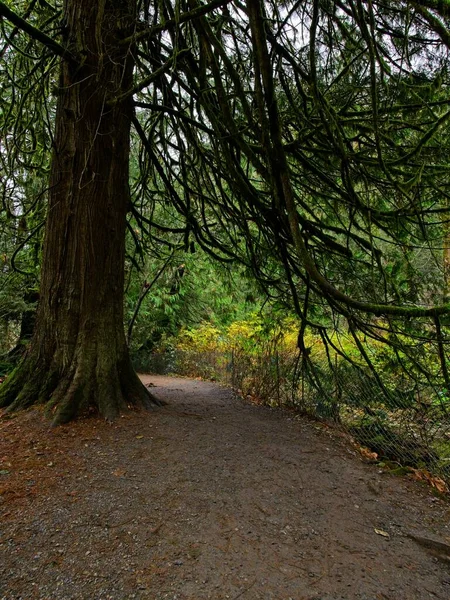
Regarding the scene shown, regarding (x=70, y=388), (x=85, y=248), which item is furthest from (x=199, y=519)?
(x=85, y=248)

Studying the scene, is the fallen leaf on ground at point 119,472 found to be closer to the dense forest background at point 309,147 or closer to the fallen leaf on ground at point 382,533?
the dense forest background at point 309,147

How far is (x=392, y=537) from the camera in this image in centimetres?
227

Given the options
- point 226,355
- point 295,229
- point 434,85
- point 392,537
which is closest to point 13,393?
point 295,229

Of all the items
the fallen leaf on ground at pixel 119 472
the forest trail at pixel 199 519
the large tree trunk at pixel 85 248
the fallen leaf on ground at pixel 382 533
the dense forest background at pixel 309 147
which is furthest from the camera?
the large tree trunk at pixel 85 248

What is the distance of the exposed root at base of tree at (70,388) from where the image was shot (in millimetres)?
3422

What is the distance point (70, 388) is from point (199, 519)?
1879 millimetres

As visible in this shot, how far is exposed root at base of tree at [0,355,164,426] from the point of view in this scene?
342 centimetres

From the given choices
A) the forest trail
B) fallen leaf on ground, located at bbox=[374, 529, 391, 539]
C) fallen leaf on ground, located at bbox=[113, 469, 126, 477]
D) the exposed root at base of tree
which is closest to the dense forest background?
the exposed root at base of tree

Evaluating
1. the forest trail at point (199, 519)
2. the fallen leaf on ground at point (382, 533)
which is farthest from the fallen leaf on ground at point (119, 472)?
the fallen leaf on ground at point (382, 533)

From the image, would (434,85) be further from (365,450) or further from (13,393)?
(13,393)

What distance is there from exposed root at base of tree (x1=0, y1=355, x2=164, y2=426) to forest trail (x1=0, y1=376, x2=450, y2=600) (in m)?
0.16

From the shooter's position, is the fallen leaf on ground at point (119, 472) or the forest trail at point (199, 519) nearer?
the forest trail at point (199, 519)

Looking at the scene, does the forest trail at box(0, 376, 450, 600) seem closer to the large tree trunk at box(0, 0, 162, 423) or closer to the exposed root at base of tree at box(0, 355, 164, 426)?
the exposed root at base of tree at box(0, 355, 164, 426)

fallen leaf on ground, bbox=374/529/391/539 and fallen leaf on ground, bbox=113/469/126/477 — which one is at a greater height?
fallen leaf on ground, bbox=113/469/126/477
